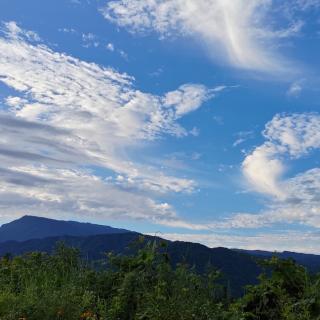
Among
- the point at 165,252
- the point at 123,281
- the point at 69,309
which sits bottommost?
the point at 69,309

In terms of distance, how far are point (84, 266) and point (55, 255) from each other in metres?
1.13

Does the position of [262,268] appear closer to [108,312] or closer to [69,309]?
[108,312]

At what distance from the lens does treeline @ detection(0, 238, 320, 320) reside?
7285 millimetres

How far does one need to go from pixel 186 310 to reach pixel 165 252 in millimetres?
2283

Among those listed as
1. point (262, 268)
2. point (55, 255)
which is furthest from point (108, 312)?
point (55, 255)

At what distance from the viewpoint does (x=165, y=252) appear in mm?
9508

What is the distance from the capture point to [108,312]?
7672 millimetres

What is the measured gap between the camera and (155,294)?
7934 mm

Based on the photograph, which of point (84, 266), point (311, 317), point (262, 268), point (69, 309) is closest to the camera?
Result: point (311, 317)

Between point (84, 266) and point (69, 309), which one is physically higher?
point (84, 266)

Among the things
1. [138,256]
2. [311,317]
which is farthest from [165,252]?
[311,317]

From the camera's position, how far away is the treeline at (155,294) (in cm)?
729

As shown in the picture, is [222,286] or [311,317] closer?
[311,317]

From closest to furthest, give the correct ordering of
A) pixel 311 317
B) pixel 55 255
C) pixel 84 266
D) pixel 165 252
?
pixel 311 317 < pixel 165 252 < pixel 84 266 < pixel 55 255
